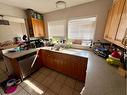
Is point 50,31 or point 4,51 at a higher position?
point 50,31

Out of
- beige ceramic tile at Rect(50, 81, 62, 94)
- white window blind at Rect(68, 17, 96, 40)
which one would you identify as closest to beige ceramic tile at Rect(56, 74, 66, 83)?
beige ceramic tile at Rect(50, 81, 62, 94)

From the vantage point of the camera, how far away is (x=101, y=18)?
181 cm

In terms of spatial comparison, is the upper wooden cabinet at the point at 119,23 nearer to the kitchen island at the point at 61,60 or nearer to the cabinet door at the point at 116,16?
the cabinet door at the point at 116,16

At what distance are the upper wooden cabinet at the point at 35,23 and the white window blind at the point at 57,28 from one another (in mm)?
375

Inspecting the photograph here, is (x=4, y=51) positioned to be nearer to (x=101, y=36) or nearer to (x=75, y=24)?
(x=75, y=24)

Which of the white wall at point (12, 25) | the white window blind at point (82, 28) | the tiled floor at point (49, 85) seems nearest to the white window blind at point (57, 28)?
the white window blind at point (82, 28)

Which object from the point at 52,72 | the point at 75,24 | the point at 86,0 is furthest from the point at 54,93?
the point at 86,0

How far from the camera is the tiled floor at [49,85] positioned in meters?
1.60

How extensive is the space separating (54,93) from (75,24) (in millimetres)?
2190

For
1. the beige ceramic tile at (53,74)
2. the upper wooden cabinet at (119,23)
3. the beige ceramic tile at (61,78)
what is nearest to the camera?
the upper wooden cabinet at (119,23)

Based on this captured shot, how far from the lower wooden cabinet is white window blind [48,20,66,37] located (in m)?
0.96

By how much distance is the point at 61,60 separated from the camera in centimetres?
207

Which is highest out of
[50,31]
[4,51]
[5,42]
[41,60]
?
[50,31]

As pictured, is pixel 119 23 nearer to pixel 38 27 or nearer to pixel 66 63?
pixel 66 63
